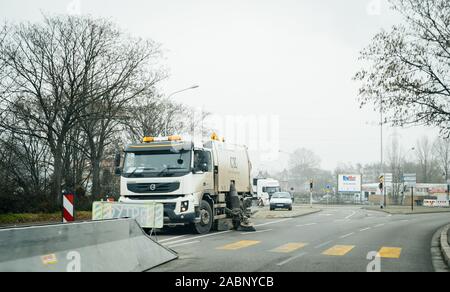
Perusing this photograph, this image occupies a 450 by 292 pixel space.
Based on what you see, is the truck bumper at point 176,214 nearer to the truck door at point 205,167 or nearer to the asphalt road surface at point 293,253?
the asphalt road surface at point 293,253

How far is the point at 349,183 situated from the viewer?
275ft

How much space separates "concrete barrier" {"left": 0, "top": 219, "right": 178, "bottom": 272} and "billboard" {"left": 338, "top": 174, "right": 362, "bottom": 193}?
76.9 meters

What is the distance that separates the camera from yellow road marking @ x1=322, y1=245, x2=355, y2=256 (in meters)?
11.6

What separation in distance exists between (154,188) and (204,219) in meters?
2.23

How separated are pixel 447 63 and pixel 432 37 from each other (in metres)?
1.06

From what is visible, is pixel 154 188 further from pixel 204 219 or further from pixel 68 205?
pixel 68 205

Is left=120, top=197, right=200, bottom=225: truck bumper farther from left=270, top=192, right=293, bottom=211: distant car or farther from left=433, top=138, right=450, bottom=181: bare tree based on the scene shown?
left=433, top=138, right=450, bottom=181: bare tree

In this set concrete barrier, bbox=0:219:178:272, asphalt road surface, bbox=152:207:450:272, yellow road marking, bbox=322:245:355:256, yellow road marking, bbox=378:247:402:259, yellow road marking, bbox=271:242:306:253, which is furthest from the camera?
yellow road marking, bbox=271:242:306:253

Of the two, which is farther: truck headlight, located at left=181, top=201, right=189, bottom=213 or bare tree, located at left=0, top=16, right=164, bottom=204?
bare tree, located at left=0, top=16, right=164, bottom=204

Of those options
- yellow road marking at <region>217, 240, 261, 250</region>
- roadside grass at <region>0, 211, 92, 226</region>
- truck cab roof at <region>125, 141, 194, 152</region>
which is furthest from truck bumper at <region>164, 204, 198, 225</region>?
roadside grass at <region>0, 211, 92, 226</region>

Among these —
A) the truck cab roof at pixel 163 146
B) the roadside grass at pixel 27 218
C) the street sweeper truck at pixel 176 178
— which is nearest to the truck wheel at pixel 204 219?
the street sweeper truck at pixel 176 178

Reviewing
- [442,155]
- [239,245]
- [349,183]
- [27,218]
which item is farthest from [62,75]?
[442,155]

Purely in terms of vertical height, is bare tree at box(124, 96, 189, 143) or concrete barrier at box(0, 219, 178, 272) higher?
bare tree at box(124, 96, 189, 143)
